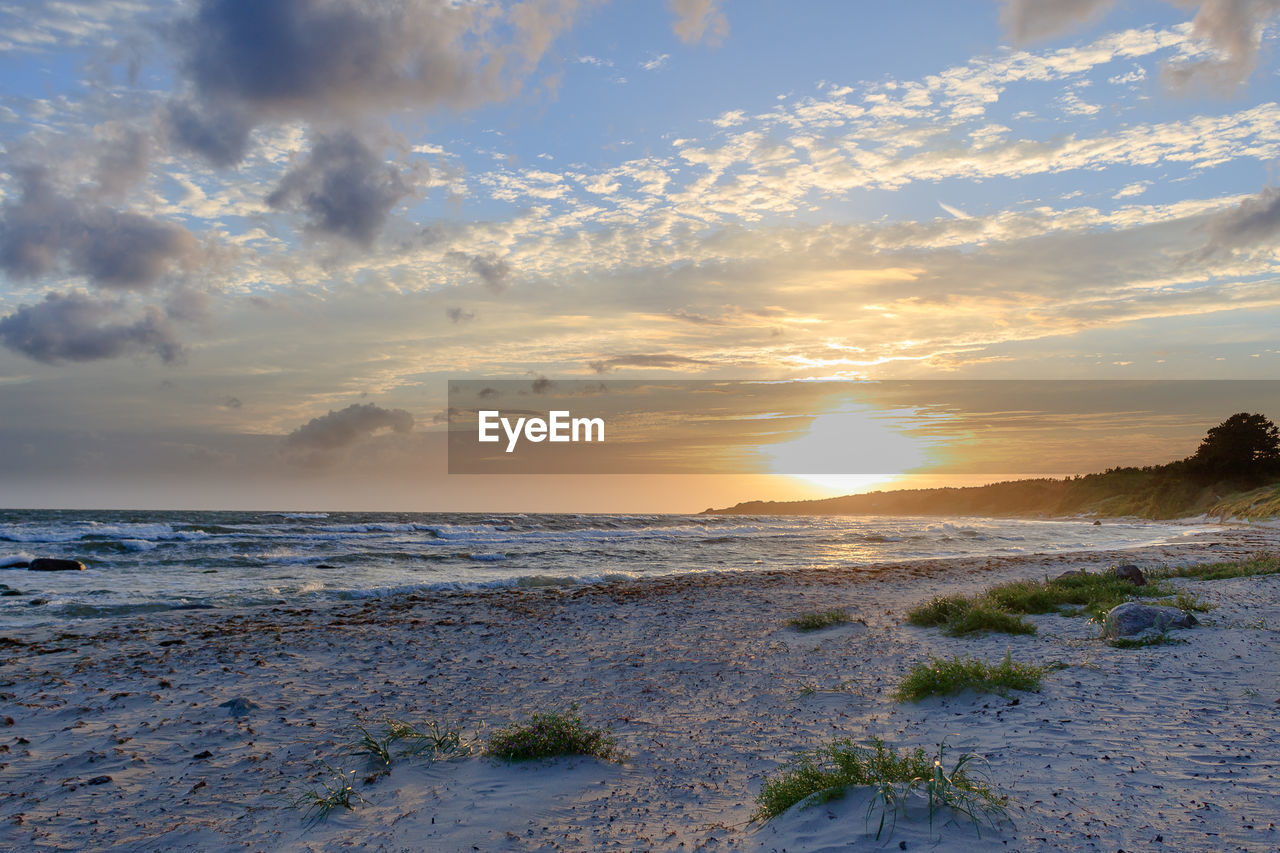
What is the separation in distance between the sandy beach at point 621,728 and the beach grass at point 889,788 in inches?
4.7

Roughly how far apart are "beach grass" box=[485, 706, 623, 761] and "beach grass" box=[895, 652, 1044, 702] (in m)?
3.67

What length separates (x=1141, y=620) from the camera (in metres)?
9.62

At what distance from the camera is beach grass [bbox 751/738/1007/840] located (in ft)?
15.0

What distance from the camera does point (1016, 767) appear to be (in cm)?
561

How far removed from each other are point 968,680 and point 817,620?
203 inches

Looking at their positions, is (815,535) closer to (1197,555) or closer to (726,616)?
(1197,555)

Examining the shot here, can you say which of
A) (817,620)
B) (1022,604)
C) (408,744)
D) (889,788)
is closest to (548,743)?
(408,744)

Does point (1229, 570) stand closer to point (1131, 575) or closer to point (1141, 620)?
point (1131, 575)

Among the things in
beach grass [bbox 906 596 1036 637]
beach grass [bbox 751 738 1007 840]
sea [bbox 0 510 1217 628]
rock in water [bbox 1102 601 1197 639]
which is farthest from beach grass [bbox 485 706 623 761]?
sea [bbox 0 510 1217 628]

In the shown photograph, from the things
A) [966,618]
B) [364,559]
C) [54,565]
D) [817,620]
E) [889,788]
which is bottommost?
[364,559]

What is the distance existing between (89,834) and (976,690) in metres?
8.71

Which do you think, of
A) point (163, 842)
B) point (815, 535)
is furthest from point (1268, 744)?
point (815, 535)

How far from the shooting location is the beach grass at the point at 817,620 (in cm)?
1266

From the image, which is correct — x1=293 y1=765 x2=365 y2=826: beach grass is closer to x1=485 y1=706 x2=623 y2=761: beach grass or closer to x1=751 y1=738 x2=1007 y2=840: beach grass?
x1=485 y1=706 x2=623 y2=761: beach grass
